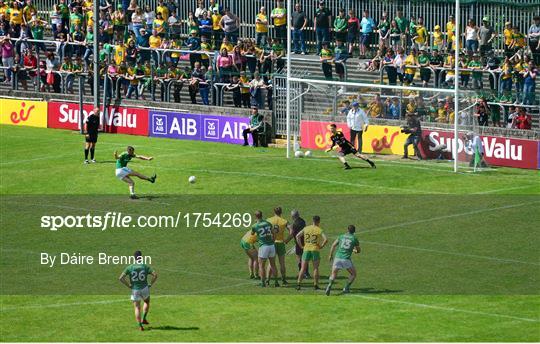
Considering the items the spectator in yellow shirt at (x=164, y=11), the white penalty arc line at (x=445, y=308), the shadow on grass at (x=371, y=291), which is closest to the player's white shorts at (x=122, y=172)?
the shadow on grass at (x=371, y=291)

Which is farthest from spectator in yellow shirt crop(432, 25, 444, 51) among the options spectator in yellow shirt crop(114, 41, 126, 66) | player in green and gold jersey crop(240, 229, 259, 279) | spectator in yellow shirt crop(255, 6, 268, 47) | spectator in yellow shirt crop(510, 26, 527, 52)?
player in green and gold jersey crop(240, 229, 259, 279)

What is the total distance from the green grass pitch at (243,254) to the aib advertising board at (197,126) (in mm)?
861

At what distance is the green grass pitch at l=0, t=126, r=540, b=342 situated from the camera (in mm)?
30812

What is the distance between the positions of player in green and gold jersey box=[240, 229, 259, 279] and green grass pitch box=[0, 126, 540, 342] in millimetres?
530

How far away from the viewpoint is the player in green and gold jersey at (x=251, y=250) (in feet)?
112

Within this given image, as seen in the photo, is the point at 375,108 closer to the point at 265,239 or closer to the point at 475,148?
the point at 475,148

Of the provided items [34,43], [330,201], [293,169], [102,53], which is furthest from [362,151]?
[34,43]

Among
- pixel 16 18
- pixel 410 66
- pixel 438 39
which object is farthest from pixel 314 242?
pixel 16 18

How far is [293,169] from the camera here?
47969 mm

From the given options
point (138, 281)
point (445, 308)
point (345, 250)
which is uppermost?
point (345, 250)

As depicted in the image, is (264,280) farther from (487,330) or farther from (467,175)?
(467,175)

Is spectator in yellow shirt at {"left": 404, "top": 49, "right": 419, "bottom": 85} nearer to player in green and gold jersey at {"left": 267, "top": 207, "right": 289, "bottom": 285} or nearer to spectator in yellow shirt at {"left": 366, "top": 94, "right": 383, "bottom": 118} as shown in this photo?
spectator in yellow shirt at {"left": 366, "top": 94, "right": 383, "bottom": 118}

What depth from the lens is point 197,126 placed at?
5481cm

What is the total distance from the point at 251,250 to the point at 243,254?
10.4 feet
